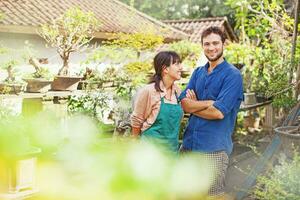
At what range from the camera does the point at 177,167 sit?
2484 millimetres

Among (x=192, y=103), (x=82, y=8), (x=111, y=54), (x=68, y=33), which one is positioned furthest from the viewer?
(x=82, y=8)

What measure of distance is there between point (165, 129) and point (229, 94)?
1.36 feet

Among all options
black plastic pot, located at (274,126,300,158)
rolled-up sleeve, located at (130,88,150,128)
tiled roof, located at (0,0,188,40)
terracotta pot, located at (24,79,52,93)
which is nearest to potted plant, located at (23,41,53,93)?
terracotta pot, located at (24,79,52,93)

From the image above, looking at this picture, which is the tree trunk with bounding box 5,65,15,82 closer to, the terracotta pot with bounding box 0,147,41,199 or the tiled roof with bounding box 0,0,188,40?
the tiled roof with bounding box 0,0,188,40

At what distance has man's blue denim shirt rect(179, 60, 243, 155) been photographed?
2.47 m

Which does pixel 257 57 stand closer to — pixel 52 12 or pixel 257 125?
pixel 257 125

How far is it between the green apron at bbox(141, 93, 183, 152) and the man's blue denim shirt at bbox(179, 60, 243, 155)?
17 centimetres

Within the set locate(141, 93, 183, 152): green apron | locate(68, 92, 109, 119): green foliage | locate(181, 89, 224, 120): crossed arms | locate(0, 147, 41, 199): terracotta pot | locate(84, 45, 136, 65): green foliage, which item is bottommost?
locate(0, 147, 41, 199): terracotta pot

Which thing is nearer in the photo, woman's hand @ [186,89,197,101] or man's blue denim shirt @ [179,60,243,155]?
man's blue denim shirt @ [179,60,243,155]

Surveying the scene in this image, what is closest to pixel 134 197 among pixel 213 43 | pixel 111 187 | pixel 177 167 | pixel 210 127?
pixel 111 187

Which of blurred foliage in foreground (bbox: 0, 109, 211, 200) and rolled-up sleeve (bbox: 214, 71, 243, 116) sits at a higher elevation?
rolled-up sleeve (bbox: 214, 71, 243, 116)

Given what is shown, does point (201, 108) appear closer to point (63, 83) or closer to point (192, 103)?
point (192, 103)

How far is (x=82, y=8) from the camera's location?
33.5ft

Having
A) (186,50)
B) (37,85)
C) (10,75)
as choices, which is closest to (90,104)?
(37,85)
